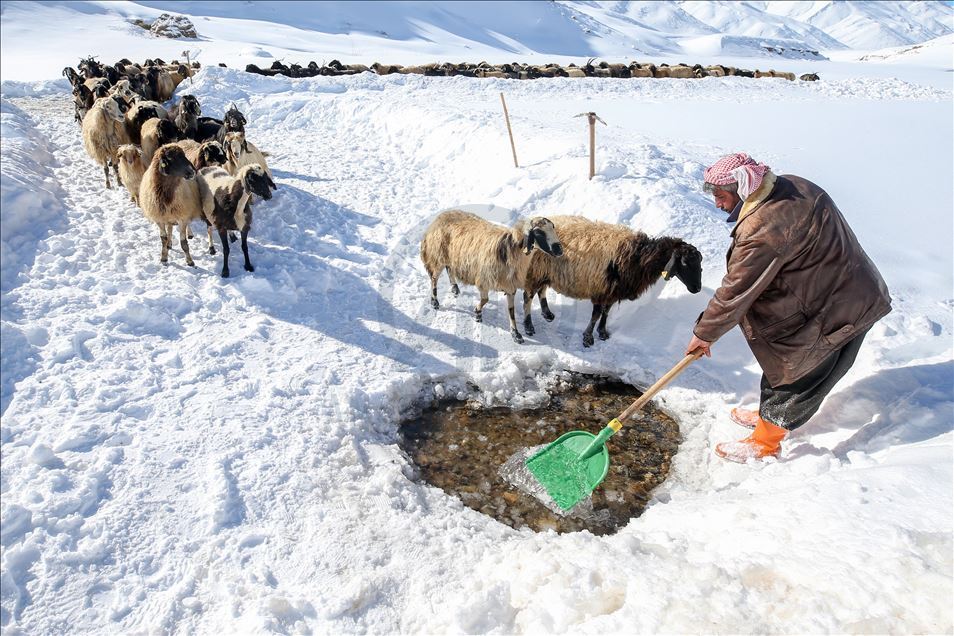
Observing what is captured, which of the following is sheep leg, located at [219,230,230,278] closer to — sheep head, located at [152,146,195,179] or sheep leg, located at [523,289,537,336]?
sheep head, located at [152,146,195,179]

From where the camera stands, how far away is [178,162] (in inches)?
252

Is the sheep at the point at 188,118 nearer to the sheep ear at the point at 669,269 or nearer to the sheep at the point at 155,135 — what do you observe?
the sheep at the point at 155,135

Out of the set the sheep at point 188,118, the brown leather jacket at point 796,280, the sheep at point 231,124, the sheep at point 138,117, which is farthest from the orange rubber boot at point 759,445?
the sheep at point 188,118

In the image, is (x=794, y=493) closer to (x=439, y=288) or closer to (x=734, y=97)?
(x=439, y=288)

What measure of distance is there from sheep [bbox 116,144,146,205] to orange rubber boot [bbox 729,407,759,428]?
8256 millimetres

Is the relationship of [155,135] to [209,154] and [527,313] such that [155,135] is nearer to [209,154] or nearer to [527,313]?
[209,154]

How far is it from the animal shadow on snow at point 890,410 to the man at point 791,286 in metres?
0.52

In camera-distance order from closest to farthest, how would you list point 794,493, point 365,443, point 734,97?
point 794,493 → point 365,443 → point 734,97

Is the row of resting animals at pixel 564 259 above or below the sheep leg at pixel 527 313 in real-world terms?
above

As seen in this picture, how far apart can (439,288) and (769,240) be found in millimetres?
4556

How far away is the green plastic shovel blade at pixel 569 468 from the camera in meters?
3.75

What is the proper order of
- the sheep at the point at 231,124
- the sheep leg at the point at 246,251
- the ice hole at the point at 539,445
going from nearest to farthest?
the ice hole at the point at 539,445 → the sheep leg at the point at 246,251 → the sheep at the point at 231,124

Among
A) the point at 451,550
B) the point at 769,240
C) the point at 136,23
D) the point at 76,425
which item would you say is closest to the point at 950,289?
the point at 769,240

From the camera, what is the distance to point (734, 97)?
57.6ft
